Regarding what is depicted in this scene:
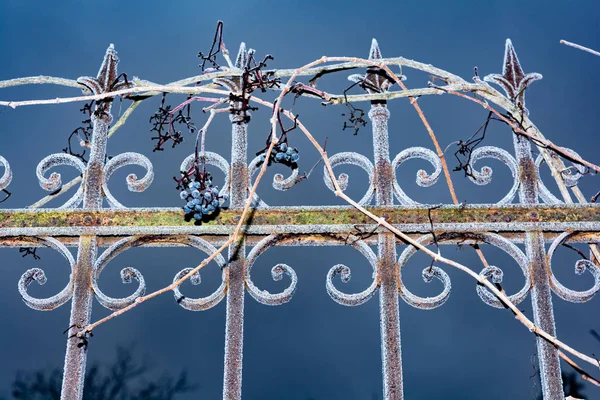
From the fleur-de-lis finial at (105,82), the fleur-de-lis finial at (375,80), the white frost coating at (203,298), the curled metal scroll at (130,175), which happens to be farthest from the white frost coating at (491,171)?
the fleur-de-lis finial at (105,82)

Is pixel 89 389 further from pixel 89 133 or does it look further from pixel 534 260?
pixel 534 260

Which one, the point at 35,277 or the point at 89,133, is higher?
the point at 89,133

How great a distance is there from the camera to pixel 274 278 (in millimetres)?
2201

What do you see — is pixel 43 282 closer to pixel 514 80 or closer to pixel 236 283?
pixel 236 283

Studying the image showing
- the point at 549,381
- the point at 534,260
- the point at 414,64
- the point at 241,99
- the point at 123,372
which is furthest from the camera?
the point at 123,372

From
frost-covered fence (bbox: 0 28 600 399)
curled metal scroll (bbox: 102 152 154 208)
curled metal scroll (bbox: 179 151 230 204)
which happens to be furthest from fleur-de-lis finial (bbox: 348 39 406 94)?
curled metal scroll (bbox: 102 152 154 208)

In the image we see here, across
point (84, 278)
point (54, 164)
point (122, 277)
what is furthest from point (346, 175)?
point (54, 164)

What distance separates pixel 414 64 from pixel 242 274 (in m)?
1.23

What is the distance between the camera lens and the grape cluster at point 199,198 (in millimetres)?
2242

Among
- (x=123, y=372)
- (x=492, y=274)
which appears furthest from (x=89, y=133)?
(x=123, y=372)

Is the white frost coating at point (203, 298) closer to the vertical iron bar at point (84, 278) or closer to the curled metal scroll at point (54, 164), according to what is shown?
the vertical iron bar at point (84, 278)

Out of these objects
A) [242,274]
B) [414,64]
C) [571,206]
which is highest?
[414,64]

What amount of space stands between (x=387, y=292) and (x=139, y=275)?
3.13ft

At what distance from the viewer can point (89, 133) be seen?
8.98ft
